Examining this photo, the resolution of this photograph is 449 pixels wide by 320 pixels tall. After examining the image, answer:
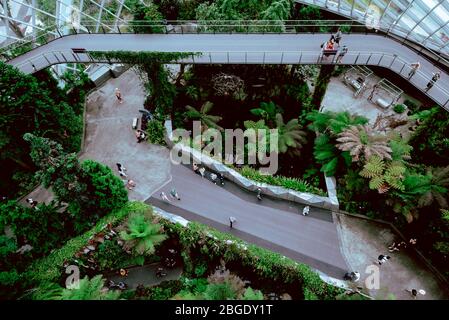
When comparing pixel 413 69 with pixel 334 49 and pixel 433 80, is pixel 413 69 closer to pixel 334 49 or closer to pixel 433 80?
pixel 433 80

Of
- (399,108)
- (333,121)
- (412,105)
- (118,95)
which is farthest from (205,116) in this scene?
(412,105)

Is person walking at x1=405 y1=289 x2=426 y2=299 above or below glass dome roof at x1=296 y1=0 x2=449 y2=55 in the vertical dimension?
below

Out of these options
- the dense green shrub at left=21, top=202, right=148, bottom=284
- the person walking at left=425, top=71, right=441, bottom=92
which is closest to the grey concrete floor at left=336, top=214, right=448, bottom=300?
the person walking at left=425, top=71, right=441, bottom=92

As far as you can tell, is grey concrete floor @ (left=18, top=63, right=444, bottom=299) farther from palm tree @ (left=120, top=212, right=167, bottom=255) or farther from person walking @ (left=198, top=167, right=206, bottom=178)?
palm tree @ (left=120, top=212, right=167, bottom=255)

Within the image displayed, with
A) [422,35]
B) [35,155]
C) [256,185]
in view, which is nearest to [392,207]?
[256,185]

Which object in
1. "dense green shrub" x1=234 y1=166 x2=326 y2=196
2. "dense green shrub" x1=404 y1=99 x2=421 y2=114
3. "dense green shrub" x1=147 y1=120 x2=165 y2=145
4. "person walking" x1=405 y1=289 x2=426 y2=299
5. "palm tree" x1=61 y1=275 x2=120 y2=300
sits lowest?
"person walking" x1=405 y1=289 x2=426 y2=299

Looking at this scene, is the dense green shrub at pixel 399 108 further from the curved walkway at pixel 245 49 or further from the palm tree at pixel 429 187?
the palm tree at pixel 429 187
